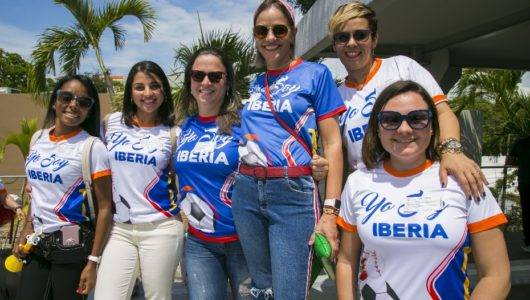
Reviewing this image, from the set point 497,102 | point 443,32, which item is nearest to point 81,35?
point 443,32

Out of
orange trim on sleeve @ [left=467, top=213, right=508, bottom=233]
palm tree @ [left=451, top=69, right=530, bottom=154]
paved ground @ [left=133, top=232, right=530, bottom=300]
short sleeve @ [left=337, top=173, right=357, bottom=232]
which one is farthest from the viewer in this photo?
palm tree @ [left=451, top=69, right=530, bottom=154]

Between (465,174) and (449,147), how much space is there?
0.66ft

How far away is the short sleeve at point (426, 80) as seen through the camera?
226 centimetres

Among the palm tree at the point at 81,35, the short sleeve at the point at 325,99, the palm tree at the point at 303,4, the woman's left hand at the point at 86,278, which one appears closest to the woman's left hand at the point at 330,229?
the short sleeve at the point at 325,99

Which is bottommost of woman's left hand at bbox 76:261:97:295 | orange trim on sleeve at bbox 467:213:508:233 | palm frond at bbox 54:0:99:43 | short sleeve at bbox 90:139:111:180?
woman's left hand at bbox 76:261:97:295

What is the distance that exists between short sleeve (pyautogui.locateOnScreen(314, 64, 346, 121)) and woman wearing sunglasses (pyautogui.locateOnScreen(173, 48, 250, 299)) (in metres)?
0.55

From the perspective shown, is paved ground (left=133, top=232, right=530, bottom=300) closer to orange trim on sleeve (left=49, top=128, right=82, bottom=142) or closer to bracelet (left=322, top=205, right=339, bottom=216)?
orange trim on sleeve (left=49, top=128, right=82, bottom=142)

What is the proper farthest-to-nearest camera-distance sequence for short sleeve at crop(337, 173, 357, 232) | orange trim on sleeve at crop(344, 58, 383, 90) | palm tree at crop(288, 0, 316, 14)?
palm tree at crop(288, 0, 316, 14), orange trim on sleeve at crop(344, 58, 383, 90), short sleeve at crop(337, 173, 357, 232)

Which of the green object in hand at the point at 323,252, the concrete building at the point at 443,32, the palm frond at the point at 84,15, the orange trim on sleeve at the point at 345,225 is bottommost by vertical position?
the green object in hand at the point at 323,252

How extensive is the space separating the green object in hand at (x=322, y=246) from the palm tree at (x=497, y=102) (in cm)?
980

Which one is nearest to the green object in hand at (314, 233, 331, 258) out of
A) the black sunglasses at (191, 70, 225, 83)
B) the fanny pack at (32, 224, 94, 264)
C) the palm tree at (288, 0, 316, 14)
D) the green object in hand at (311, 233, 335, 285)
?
the green object in hand at (311, 233, 335, 285)

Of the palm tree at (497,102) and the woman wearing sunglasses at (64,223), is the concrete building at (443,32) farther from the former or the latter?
the woman wearing sunglasses at (64,223)

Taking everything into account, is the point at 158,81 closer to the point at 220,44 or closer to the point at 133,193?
the point at 133,193

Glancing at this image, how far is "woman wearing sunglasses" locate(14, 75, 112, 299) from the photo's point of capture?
276 centimetres
